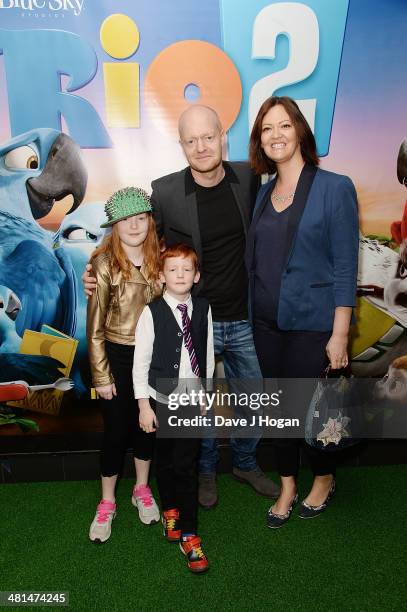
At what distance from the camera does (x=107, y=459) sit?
6.80 ft

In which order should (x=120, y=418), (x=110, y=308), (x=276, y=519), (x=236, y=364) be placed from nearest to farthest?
(x=110, y=308) → (x=120, y=418) → (x=276, y=519) → (x=236, y=364)

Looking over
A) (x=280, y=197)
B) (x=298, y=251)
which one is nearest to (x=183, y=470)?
(x=298, y=251)

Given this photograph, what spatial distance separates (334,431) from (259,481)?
1.90ft

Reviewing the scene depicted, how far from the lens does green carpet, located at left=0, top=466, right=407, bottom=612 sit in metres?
1.77

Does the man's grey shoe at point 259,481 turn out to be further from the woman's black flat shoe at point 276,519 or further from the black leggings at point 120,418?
the black leggings at point 120,418

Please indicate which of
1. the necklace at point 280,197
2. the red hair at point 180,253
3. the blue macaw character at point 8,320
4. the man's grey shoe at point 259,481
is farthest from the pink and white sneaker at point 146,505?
the necklace at point 280,197

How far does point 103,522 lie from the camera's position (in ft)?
6.85

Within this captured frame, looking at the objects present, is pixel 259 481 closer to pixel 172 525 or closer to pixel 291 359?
pixel 172 525

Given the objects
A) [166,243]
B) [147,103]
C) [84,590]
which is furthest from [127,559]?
[147,103]

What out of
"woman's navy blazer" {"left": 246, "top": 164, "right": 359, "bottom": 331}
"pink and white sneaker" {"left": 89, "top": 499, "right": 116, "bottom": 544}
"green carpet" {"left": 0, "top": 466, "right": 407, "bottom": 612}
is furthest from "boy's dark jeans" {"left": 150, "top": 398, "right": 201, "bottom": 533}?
"woman's navy blazer" {"left": 246, "top": 164, "right": 359, "bottom": 331}

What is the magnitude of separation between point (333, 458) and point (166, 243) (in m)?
1.16

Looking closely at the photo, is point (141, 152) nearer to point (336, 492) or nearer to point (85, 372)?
point (85, 372)

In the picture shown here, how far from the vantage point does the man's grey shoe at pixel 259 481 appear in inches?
92.5

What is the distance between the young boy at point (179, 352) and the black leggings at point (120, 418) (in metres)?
0.12
